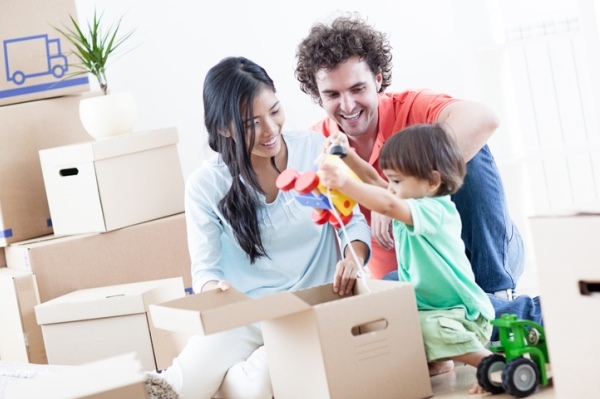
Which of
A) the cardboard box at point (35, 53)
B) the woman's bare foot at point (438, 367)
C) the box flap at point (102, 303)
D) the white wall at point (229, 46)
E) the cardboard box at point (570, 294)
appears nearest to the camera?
the cardboard box at point (570, 294)

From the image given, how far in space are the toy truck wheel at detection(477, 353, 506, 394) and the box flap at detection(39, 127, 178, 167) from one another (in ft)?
4.52

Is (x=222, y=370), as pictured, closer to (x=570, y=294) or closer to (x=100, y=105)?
(x=570, y=294)

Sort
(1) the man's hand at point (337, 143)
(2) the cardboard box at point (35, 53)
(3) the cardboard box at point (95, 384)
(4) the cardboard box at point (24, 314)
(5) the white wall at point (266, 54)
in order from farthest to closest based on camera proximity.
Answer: (5) the white wall at point (266, 54)
(2) the cardboard box at point (35, 53)
(4) the cardboard box at point (24, 314)
(1) the man's hand at point (337, 143)
(3) the cardboard box at point (95, 384)

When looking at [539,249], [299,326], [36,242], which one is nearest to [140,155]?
[36,242]

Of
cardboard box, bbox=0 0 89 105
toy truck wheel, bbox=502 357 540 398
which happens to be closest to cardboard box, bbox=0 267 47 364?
cardboard box, bbox=0 0 89 105

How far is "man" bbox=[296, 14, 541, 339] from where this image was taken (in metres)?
2.29

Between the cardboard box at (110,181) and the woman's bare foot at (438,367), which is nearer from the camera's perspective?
the woman's bare foot at (438,367)

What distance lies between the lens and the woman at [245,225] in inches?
84.6

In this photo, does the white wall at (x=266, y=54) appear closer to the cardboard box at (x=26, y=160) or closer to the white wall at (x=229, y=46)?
the white wall at (x=229, y=46)

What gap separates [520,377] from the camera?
1.81 metres

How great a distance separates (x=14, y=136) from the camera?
9.71 feet

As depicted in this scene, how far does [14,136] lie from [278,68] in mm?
995

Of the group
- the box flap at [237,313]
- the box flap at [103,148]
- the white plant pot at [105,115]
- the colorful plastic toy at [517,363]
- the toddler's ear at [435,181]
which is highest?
the white plant pot at [105,115]

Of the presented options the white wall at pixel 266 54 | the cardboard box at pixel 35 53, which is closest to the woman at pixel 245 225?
the cardboard box at pixel 35 53
